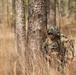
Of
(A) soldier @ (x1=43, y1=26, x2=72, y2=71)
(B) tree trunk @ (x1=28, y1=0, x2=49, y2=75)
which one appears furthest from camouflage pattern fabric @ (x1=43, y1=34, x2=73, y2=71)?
(B) tree trunk @ (x1=28, y1=0, x2=49, y2=75)

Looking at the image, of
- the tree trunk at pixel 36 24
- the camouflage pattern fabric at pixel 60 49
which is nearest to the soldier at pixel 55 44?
the camouflage pattern fabric at pixel 60 49

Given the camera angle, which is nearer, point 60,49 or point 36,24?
point 36,24

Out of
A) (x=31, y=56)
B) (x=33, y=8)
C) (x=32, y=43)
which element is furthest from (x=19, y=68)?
(x=33, y=8)

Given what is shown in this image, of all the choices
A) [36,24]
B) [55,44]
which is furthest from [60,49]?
[36,24]

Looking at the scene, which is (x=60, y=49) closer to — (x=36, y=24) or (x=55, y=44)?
(x=55, y=44)

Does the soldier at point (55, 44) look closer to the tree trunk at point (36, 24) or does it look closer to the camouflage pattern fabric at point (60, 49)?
the camouflage pattern fabric at point (60, 49)

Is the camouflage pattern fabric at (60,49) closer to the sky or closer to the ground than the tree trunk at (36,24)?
closer to the ground

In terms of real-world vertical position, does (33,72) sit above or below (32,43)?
below

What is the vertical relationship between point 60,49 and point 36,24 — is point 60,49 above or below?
below

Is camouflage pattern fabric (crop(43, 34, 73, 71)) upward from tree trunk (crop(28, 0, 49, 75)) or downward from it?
downward

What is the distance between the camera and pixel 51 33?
5359mm

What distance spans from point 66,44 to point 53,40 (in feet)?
0.77

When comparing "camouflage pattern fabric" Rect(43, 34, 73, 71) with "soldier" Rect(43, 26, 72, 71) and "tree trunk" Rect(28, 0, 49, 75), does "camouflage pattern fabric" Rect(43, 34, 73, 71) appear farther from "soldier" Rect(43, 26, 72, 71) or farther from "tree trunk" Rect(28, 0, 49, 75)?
"tree trunk" Rect(28, 0, 49, 75)

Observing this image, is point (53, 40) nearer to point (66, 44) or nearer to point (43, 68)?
point (66, 44)
